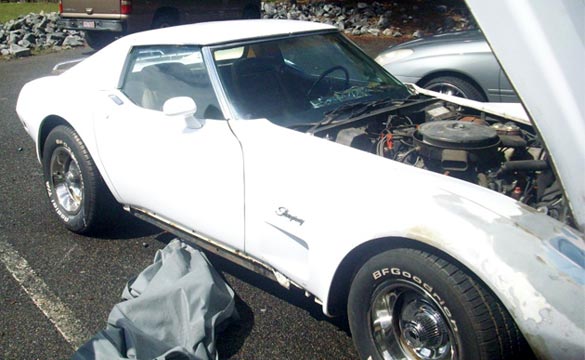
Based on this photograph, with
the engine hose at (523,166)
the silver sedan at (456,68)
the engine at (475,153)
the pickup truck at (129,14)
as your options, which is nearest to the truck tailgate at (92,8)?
the pickup truck at (129,14)

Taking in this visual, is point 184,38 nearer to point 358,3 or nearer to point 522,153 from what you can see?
point 522,153

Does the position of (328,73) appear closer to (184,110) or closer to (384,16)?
(184,110)

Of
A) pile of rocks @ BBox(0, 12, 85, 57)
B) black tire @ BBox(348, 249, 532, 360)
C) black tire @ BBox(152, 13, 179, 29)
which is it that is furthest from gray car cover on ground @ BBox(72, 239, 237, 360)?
pile of rocks @ BBox(0, 12, 85, 57)

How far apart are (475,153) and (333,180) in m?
0.75

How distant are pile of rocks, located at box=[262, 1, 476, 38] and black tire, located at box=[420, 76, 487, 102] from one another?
7509 millimetres

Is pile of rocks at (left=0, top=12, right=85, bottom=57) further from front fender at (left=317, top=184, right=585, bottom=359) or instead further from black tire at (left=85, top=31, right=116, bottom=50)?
front fender at (left=317, top=184, right=585, bottom=359)

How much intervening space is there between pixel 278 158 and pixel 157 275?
1.01m

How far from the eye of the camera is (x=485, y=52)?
5.50 meters

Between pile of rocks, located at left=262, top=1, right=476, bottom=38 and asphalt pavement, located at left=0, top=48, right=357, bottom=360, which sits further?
pile of rocks, located at left=262, top=1, right=476, bottom=38

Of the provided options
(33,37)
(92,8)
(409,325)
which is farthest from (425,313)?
(33,37)

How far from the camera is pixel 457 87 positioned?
219 inches

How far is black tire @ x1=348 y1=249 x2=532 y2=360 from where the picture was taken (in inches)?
82.3

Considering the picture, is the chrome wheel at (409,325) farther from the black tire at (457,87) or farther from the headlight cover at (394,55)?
the headlight cover at (394,55)

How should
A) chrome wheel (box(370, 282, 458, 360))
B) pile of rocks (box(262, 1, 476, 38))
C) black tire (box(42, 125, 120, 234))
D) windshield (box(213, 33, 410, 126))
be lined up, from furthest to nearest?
pile of rocks (box(262, 1, 476, 38)) < black tire (box(42, 125, 120, 234)) < windshield (box(213, 33, 410, 126)) < chrome wheel (box(370, 282, 458, 360))
